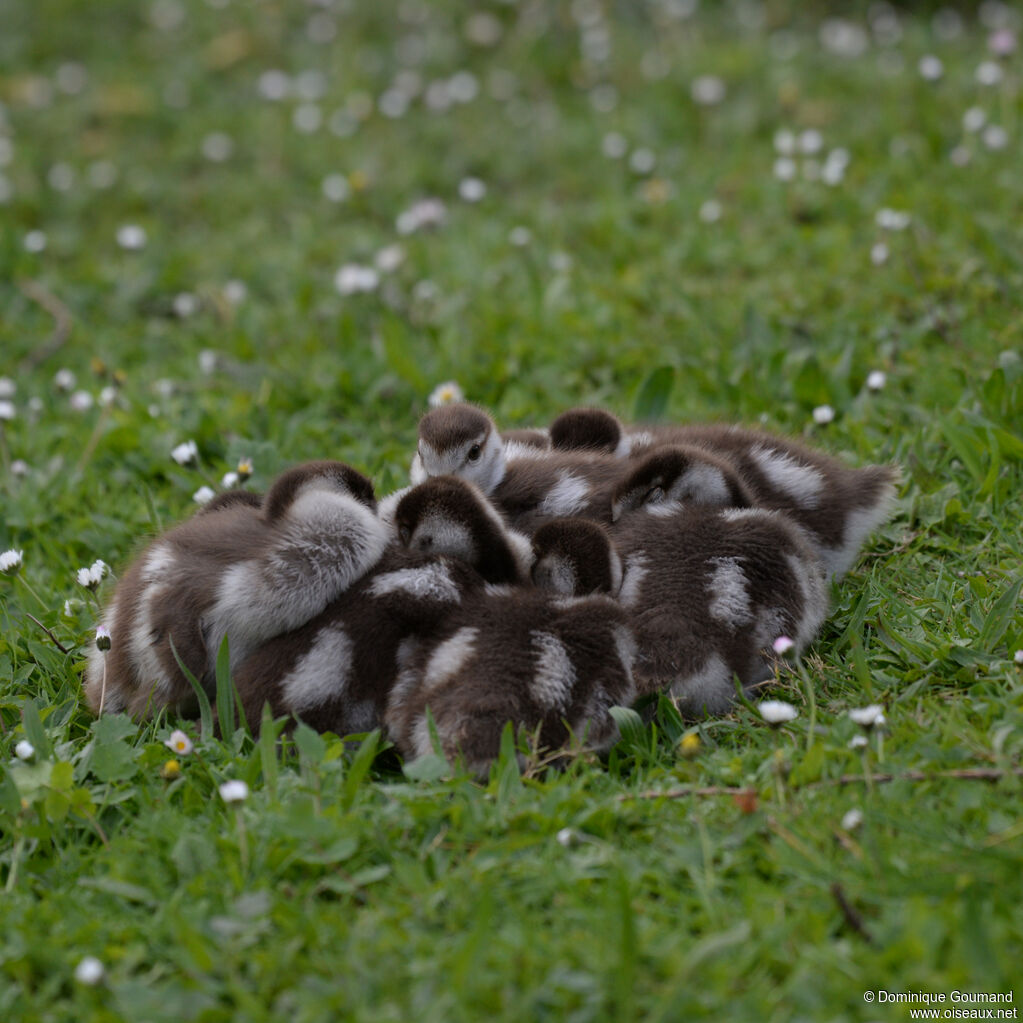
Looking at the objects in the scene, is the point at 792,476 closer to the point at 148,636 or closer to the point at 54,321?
the point at 148,636

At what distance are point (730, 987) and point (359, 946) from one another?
909 millimetres

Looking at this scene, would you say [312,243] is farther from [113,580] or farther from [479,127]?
[113,580]

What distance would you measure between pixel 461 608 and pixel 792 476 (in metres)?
1.52

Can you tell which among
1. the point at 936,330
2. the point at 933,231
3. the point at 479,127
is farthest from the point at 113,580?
the point at 479,127

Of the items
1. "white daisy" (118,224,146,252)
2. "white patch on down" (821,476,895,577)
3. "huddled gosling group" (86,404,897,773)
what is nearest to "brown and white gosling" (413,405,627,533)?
"huddled gosling group" (86,404,897,773)

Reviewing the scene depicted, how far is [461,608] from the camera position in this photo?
3814 millimetres

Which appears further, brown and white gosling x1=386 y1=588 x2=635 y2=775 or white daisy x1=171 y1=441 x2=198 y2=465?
white daisy x1=171 y1=441 x2=198 y2=465

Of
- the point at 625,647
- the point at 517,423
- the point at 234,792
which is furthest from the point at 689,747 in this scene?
the point at 517,423

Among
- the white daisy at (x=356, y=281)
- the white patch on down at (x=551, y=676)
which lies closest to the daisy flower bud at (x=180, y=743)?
the white patch on down at (x=551, y=676)

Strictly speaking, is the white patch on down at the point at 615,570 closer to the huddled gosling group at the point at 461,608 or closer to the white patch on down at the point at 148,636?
the huddled gosling group at the point at 461,608

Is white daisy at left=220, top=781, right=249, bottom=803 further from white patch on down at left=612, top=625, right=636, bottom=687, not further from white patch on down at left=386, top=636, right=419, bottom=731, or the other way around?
white patch on down at left=612, top=625, right=636, bottom=687

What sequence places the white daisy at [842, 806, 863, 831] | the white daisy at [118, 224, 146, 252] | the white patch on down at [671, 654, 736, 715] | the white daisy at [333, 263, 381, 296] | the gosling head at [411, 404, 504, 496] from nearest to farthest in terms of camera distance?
the white daisy at [842, 806, 863, 831] → the white patch on down at [671, 654, 736, 715] → the gosling head at [411, 404, 504, 496] → the white daisy at [333, 263, 381, 296] → the white daisy at [118, 224, 146, 252]

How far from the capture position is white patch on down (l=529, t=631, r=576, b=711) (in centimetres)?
361

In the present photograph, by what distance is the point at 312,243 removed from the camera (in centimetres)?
852
